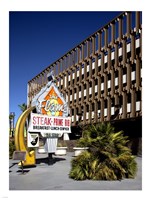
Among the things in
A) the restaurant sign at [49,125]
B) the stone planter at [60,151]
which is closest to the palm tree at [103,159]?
the restaurant sign at [49,125]

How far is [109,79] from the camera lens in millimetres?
35062

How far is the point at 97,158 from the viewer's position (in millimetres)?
10008

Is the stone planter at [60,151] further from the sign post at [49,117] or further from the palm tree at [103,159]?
the palm tree at [103,159]

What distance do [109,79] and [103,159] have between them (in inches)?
1013

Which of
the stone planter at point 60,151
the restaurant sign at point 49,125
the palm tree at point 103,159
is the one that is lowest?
the stone planter at point 60,151

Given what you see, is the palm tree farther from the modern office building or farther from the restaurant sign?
the modern office building

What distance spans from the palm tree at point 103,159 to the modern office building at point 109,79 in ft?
55.1

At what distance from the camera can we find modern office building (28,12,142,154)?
29.6 metres

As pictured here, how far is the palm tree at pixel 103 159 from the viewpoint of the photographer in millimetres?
9742
